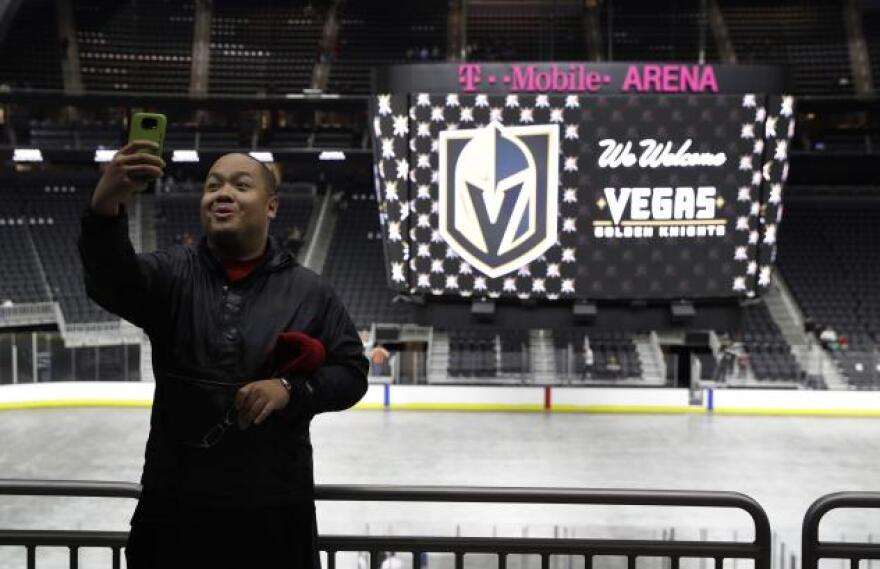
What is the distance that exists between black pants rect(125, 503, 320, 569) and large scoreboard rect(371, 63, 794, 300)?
570 inches

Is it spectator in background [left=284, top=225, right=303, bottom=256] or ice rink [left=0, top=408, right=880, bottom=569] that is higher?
spectator in background [left=284, top=225, right=303, bottom=256]

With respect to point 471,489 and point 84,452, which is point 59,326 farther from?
point 471,489

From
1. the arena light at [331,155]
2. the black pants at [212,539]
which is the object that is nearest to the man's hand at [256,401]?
the black pants at [212,539]

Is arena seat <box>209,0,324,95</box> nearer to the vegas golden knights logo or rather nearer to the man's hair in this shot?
the vegas golden knights logo

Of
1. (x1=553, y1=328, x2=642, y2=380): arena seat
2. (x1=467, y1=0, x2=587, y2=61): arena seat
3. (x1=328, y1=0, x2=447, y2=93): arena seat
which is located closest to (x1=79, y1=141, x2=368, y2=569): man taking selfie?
(x1=553, y1=328, x2=642, y2=380): arena seat

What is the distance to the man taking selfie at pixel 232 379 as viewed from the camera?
2480mm

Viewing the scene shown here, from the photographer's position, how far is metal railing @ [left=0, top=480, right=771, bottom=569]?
326 cm

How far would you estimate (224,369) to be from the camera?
250cm

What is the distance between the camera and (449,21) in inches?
1259

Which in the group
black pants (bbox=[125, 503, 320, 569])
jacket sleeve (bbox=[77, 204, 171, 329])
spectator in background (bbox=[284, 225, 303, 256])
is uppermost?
spectator in background (bbox=[284, 225, 303, 256])

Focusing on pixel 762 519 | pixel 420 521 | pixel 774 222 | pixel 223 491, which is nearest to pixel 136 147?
pixel 223 491

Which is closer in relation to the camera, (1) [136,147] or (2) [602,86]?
(1) [136,147]

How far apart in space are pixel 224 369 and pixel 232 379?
0.04 m

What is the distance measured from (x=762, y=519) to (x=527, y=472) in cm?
1359
